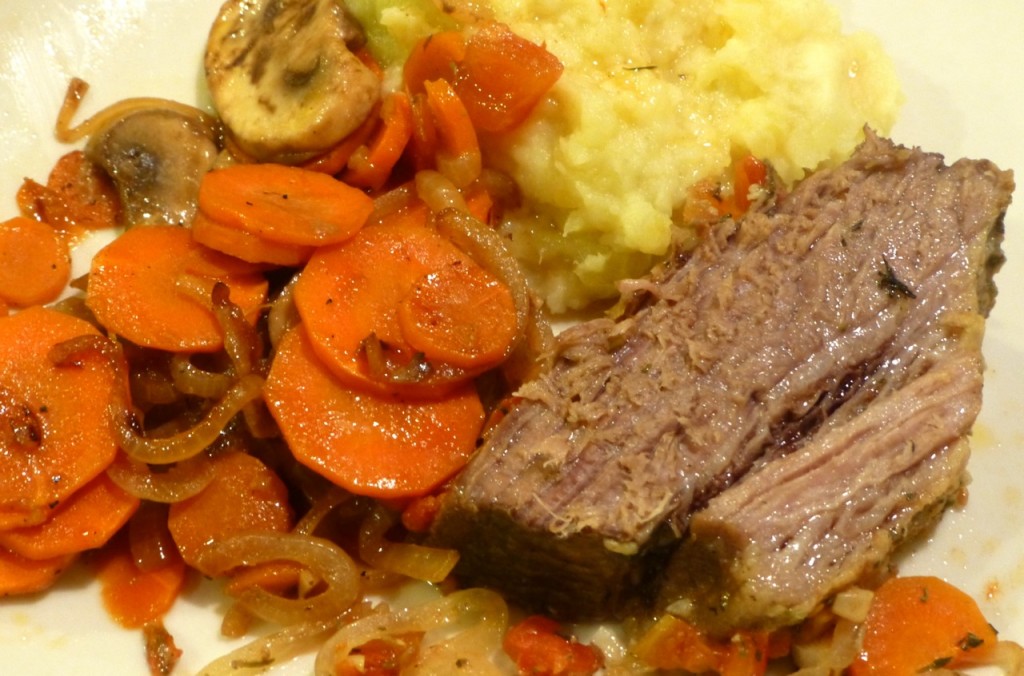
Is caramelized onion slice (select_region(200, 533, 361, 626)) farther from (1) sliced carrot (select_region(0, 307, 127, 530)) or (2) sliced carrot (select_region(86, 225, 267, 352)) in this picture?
(2) sliced carrot (select_region(86, 225, 267, 352))

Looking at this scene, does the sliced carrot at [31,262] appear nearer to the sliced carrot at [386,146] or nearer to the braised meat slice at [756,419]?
the sliced carrot at [386,146]

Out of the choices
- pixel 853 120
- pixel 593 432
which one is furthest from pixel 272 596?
pixel 853 120

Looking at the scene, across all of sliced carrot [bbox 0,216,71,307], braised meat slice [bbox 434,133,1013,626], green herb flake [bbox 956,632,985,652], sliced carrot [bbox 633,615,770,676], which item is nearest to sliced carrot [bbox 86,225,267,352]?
sliced carrot [bbox 0,216,71,307]

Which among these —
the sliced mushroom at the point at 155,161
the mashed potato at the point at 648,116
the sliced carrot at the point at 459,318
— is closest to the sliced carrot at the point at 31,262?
the sliced mushroom at the point at 155,161

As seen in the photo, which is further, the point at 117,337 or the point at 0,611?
the point at 117,337

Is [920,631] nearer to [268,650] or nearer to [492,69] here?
[268,650]

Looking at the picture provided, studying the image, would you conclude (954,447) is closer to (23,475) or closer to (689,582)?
(689,582)

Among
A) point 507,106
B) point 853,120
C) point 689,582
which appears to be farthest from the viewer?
point 853,120
